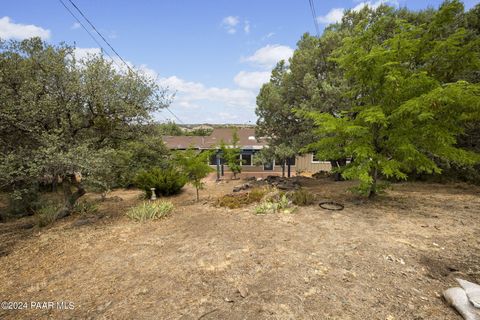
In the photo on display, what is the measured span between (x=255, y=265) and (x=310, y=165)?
64.1ft

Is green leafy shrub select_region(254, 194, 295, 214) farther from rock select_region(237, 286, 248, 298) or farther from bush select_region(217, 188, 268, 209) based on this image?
rock select_region(237, 286, 248, 298)

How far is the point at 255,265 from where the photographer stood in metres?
3.45

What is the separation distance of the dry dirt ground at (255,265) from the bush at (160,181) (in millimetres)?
5063

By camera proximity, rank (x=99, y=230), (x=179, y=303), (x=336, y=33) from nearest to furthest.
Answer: (x=179, y=303) → (x=99, y=230) → (x=336, y=33)

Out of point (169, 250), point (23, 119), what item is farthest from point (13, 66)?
point (169, 250)

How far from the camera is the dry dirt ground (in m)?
2.57

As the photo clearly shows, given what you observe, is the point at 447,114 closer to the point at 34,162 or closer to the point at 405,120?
the point at 405,120

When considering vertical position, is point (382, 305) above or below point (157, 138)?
below

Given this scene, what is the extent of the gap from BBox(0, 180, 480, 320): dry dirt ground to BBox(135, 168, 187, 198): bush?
16.6ft

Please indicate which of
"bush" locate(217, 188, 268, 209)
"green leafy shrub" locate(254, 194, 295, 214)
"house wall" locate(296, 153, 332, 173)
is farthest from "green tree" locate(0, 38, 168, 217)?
"house wall" locate(296, 153, 332, 173)

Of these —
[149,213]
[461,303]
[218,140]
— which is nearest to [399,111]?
[461,303]

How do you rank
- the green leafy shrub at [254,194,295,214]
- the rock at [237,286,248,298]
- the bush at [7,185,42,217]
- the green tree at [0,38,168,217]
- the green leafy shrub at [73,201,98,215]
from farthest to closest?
the bush at [7,185,42,217] → the green leafy shrub at [73,201,98,215] → the green leafy shrub at [254,194,295,214] → the green tree at [0,38,168,217] → the rock at [237,286,248,298]

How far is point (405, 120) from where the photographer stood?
558 cm

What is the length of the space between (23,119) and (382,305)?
26.0ft
